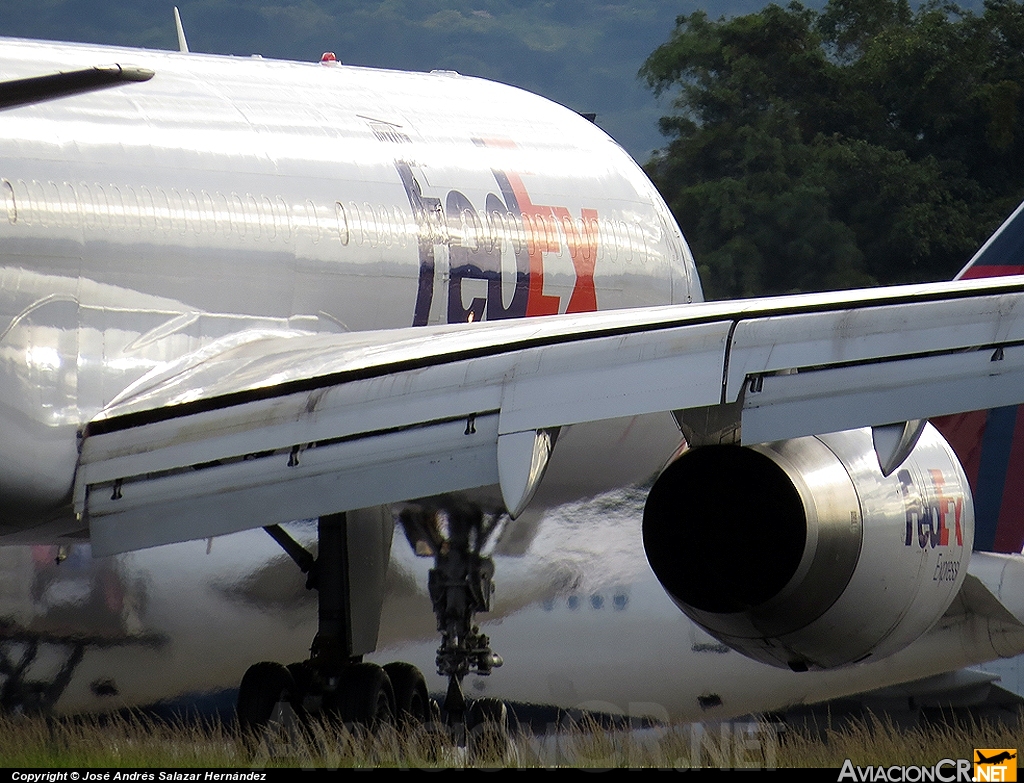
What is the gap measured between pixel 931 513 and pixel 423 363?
136 inches

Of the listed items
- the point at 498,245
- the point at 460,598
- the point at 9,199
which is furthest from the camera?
the point at 460,598

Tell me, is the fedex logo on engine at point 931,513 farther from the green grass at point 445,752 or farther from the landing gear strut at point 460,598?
the landing gear strut at point 460,598

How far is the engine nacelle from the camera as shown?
8016 millimetres

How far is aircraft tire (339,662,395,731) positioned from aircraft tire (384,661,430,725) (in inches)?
22.0

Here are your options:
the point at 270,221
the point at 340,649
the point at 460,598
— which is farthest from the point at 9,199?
the point at 460,598

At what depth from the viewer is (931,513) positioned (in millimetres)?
8891

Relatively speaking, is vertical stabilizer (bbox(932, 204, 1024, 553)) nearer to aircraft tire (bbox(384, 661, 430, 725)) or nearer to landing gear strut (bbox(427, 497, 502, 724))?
landing gear strut (bbox(427, 497, 502, 724))

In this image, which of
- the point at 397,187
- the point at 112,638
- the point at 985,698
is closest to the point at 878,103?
the point at 985,698

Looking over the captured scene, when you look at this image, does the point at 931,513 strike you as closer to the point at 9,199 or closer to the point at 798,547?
the point at 798,547

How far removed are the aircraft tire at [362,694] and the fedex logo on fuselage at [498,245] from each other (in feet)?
6.58

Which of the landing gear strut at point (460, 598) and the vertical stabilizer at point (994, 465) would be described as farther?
the vertical stabilizer at point (994, 465)

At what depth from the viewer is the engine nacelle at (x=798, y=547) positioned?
316 inches

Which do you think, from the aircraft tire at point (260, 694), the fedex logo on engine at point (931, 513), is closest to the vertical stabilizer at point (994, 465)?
the fedex logo on engine at point (931, 513)

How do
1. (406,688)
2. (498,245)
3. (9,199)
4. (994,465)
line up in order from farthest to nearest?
(994,465) → (406,688) → (498,245) → (9,199)
